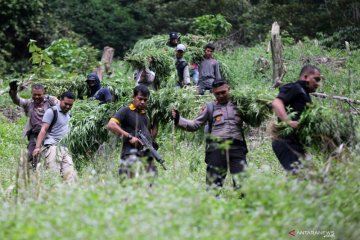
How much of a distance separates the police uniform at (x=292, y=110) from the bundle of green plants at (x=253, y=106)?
0.67 metres

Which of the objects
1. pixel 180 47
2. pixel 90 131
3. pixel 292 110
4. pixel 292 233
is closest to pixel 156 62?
pixel 180 47

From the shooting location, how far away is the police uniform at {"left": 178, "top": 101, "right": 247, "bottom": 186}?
898 cm

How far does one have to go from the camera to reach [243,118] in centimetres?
932

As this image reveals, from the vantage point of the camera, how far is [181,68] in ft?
46.3

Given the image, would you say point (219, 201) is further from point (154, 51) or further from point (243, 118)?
point (154, 51)

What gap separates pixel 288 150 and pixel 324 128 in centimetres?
46

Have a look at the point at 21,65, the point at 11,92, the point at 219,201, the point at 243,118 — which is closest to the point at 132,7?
the point at 21,65

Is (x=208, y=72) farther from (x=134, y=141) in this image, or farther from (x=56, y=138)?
(x=134, y=141)

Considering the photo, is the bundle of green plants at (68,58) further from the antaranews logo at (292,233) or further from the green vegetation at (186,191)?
the antaranews logo at (292,233)

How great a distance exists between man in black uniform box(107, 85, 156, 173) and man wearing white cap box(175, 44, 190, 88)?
450cm

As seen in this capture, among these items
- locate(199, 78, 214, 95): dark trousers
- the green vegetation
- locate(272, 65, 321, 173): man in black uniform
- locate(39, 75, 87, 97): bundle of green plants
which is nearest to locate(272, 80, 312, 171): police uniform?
locate(272, 65, 321, 173): man in black uniform

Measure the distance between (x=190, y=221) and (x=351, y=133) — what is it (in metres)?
3.10

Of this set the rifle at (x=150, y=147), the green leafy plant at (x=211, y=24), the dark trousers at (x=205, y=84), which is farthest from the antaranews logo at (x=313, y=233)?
the green leafy plant at (x=211, y=24)

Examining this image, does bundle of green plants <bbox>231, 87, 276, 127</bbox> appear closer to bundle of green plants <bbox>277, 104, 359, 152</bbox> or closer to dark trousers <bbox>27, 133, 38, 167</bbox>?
bundle of green plants <bbox>277, 104, 359, 152</bbox>
